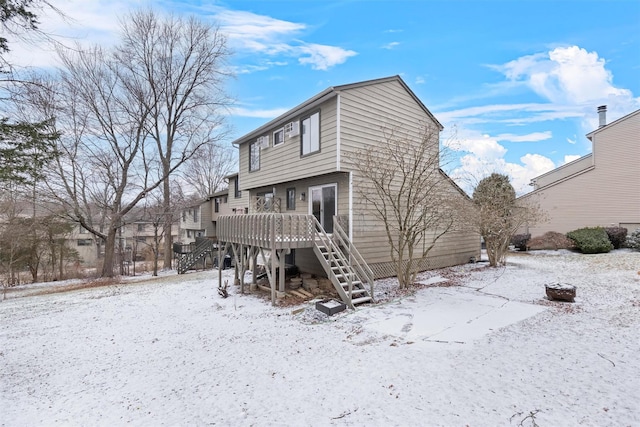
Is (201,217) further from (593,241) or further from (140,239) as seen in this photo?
(593,241)

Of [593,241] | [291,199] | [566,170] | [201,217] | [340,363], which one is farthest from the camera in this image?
[201,217]

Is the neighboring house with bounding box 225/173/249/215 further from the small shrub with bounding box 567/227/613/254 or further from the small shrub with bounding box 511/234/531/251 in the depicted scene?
the small shrub with bounding box 567/227/613/254

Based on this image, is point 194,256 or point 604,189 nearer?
point 604,189

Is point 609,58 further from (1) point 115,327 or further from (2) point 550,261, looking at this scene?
(1) point 115,327

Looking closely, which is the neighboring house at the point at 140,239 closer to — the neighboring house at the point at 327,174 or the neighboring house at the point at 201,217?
the neighboring house at the point at 201,217

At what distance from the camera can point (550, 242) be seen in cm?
1692

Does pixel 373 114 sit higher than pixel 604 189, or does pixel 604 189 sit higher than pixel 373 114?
pixel 373 114

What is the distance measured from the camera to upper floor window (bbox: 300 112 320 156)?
392 inches

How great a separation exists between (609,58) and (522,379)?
18.5 m

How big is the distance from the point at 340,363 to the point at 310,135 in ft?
25.1

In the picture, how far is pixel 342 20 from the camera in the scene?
11.3m

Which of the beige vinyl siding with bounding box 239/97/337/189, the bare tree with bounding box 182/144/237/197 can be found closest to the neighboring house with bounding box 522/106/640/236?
the beige vinyl siding with bounding box 239/97/337/189

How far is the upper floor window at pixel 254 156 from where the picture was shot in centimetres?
1364

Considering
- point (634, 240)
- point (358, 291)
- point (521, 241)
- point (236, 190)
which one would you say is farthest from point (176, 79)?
point (634, 240)
